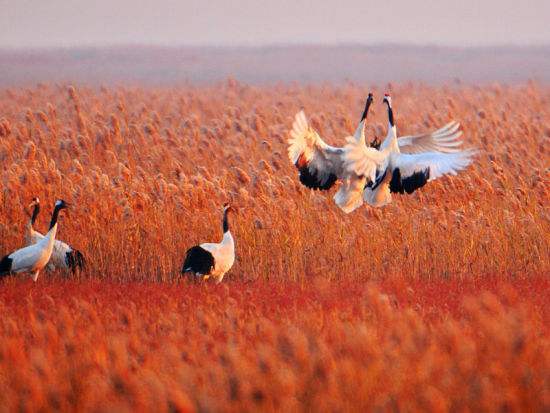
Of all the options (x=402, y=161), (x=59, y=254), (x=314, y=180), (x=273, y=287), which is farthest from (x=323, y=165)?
(x=59, y=254)

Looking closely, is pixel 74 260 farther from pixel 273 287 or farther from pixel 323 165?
pixel 323 165

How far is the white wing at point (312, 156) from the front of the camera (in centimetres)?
1084

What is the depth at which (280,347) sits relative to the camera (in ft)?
17.9

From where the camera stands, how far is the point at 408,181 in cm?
1098

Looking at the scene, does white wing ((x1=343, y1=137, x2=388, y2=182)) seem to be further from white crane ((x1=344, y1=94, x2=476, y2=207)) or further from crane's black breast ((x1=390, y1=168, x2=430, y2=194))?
crane's black breast ((x1=390, y1=168, x2=430, y2=194))

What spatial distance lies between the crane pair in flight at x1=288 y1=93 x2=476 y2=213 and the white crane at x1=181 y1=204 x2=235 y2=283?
53.6 inches

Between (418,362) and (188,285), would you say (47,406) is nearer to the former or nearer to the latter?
(418,362)

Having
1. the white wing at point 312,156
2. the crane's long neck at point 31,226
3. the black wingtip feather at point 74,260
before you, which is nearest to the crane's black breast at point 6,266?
the black wingtip feather at point 74,260

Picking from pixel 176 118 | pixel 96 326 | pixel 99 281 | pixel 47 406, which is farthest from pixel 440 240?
pixel 176 118

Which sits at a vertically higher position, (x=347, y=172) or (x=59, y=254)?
(x=347, y=172)

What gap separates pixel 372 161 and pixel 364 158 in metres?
0.08

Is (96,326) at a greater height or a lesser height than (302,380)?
lesser

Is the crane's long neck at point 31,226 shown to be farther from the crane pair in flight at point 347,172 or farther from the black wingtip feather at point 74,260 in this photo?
the black wingtip feather at point 74,260

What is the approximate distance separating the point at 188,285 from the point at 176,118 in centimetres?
1193
